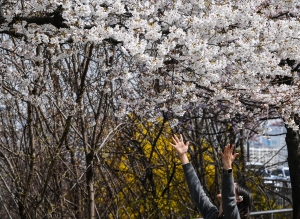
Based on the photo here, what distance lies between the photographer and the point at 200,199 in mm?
3295

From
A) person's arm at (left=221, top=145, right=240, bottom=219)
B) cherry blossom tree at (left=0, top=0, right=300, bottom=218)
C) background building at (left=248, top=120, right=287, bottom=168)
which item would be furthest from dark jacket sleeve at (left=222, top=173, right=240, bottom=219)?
background building at (left=248, top=120, right=287, bottom=168)

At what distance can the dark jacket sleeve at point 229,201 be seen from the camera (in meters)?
2.91

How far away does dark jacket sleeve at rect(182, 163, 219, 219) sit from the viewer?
3248mm

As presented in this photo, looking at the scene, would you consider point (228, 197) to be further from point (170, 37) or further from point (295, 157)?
point (295, 157)

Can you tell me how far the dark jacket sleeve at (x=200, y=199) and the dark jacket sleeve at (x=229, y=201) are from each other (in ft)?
1.01

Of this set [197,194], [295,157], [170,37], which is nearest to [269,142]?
[295,157]

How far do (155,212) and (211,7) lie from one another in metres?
4.23

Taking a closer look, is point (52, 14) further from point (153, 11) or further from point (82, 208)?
point (82, 208)

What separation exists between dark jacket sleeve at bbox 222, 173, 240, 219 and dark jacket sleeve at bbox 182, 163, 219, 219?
31 cm

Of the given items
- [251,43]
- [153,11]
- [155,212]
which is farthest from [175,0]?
[155,212]

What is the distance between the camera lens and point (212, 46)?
17.3 feet

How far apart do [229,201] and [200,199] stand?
1.32 ft

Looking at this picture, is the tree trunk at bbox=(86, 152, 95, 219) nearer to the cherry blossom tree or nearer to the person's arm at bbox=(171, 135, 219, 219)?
the cherry blossom tree

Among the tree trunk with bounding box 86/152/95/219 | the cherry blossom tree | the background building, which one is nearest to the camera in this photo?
the cherry blossom tree
